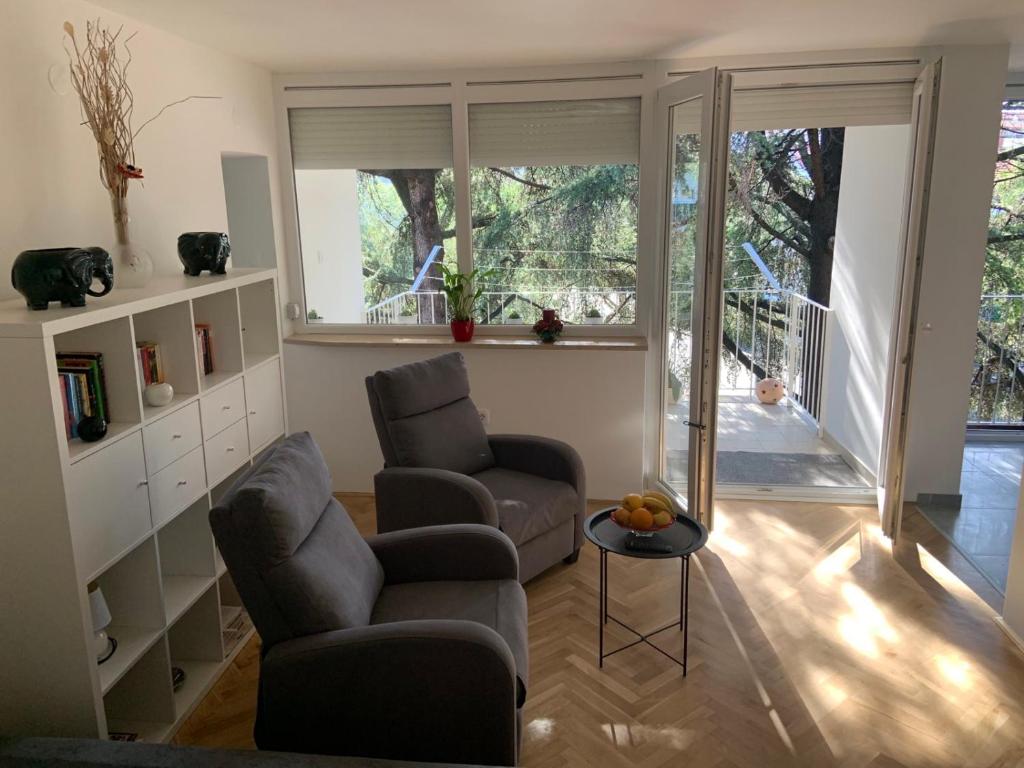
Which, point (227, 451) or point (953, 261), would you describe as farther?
point (953, 261)

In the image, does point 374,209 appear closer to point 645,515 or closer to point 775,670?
point 645,515

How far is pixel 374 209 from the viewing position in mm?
4551

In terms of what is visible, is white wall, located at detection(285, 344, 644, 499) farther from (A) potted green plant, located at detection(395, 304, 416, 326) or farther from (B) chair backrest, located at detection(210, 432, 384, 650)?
(B) chair backrest, located at detection(210, 432, 384, 650)

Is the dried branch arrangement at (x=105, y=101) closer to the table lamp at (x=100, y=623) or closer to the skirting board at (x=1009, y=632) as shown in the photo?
the table lamp at (x=100, y=623)

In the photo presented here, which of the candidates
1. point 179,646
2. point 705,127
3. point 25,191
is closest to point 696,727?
point 179,646

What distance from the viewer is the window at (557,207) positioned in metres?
4.28

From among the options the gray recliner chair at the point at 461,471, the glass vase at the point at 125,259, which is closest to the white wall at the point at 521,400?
the gray recliner chair at the point at 461,471

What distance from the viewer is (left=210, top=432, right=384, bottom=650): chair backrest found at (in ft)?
6.62

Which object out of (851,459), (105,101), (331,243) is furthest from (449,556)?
(851,459)

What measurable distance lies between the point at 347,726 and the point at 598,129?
131 inches

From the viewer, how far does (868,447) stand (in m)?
4.69

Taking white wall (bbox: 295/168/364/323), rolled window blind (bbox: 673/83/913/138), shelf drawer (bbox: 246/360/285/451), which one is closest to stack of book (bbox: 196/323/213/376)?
shelf drawer (bbox: 246/360/285/451)

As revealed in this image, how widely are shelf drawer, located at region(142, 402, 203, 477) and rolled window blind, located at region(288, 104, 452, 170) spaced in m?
2.25

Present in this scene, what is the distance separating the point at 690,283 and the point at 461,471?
1.49 metres
